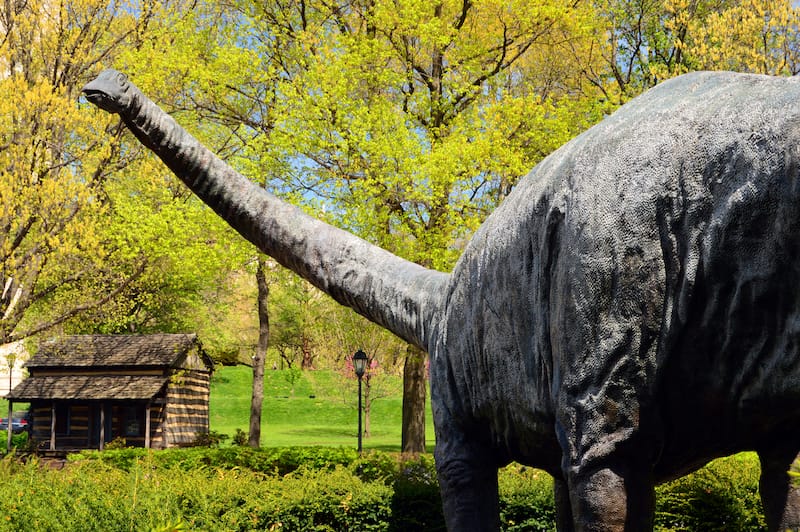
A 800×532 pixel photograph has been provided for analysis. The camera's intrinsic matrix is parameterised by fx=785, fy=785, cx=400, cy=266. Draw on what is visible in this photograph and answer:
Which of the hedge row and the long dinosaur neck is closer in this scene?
the long dinosaur neck

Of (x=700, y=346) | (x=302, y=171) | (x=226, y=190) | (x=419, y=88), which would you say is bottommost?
(x=700, y=346)

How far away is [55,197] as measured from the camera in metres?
12.4

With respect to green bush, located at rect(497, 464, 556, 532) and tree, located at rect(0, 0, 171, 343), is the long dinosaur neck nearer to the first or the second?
green bush, located at rect(497, 464, 556, 532)

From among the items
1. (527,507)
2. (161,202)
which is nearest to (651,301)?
(527,507)

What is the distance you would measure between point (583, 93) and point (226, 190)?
16667mm

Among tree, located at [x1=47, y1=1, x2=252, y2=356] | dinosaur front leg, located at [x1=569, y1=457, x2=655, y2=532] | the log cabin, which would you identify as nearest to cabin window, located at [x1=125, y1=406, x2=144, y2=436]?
the log cabin

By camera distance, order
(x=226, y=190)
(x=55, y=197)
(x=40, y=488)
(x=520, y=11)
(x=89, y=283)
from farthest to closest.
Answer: (x=89, y=283) → (x=520, y=11) → (x=55, y=197) → (x=40, y=488) → (x=226, y=190)

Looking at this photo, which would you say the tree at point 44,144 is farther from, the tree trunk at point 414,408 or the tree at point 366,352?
the tree at point 366,352

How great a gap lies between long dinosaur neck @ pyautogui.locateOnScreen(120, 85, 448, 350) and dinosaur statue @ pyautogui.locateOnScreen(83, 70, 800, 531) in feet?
2.89

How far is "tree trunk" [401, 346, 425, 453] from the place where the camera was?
16984mm

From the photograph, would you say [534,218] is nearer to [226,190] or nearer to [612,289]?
[612,289]

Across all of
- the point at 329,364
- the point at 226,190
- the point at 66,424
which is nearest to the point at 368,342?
the point at 329,364

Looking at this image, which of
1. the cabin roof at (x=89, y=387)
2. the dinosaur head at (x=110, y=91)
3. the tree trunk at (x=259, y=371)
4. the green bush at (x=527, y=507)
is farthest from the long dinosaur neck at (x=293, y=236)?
the cabin roof at (x=89, y=387)

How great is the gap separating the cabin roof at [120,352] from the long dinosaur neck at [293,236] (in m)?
23.0
